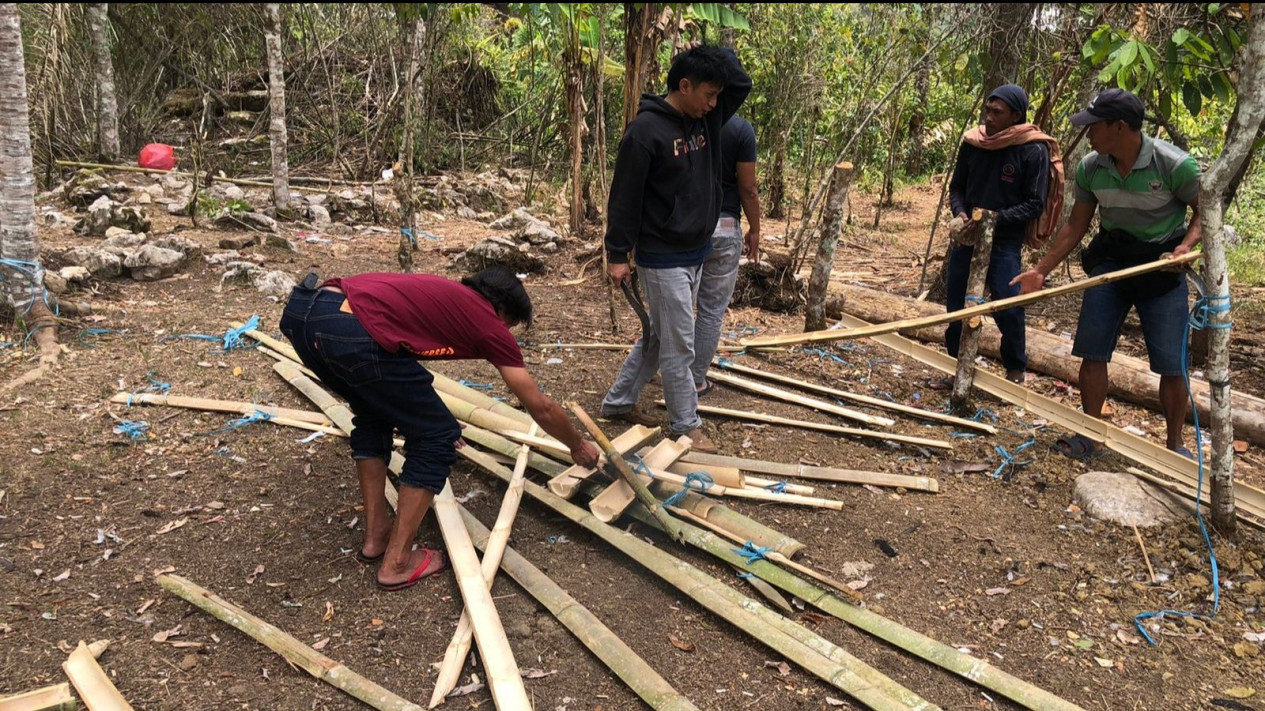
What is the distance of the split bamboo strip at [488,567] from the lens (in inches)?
98.9

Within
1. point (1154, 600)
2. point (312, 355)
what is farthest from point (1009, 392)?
point (312, 355)

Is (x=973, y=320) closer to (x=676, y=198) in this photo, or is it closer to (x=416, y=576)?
(x=676, y=198)

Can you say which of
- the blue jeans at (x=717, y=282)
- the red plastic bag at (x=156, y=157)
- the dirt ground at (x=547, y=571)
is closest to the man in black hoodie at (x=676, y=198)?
the blue jeans at (x=717, y=282)

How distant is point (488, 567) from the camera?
2932mm

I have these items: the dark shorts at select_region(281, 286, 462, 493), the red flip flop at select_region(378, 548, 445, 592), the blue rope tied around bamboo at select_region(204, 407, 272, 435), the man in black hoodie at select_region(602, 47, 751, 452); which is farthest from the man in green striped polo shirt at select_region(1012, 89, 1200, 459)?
the blue rope tied around bamboo at select_region(204, 407, 272, 435)

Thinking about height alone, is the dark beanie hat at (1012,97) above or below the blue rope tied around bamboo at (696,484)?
above

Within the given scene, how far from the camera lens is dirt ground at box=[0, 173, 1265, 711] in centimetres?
258

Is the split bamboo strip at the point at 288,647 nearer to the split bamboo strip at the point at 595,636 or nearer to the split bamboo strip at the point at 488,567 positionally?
the split bamboo strip at the point at 488,567

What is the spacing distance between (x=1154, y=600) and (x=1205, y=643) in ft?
0.73

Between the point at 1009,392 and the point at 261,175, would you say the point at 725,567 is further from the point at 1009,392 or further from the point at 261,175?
the point at 261,175

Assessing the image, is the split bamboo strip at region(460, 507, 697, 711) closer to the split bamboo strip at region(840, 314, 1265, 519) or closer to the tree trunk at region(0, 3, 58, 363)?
the split bamboo strip at region(840, 314, 1265, 519)

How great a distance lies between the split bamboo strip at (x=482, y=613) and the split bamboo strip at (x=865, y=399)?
2289 millimetres

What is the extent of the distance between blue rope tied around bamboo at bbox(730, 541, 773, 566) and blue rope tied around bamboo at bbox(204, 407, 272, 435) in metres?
2.61

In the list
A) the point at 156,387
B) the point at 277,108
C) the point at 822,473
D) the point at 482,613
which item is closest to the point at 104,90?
the point at 277,108
